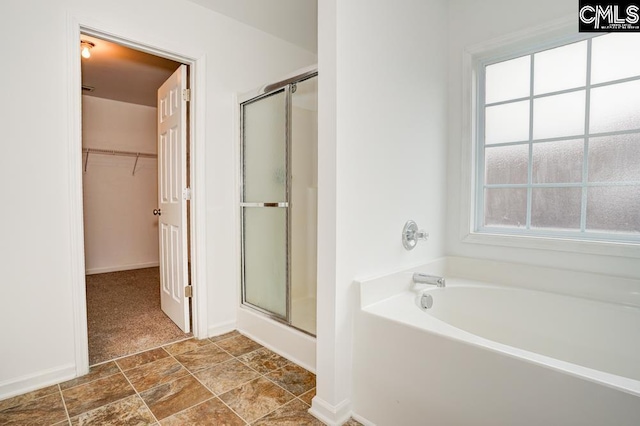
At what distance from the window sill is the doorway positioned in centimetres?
210

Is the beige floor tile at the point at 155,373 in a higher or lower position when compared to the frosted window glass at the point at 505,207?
lower

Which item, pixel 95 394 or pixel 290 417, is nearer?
pixel 290 417

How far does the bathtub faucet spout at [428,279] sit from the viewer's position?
5.78 ft

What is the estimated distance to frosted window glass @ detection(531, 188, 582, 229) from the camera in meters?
1.82

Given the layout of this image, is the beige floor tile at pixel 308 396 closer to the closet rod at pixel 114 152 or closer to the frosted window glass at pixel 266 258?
the frosted window glass at pixel 266 258

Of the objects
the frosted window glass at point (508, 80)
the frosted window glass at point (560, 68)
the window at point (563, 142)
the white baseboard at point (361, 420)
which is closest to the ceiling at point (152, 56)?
the frosted window glass at point (508, 80)

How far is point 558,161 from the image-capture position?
1.88 meters

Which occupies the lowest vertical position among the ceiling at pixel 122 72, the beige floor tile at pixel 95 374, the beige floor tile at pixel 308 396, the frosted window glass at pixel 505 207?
the beige floor tile at pixel 95 374

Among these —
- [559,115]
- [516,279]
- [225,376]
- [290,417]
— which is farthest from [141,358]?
[559,115]

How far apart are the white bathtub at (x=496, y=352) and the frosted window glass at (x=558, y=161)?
1.80 feet

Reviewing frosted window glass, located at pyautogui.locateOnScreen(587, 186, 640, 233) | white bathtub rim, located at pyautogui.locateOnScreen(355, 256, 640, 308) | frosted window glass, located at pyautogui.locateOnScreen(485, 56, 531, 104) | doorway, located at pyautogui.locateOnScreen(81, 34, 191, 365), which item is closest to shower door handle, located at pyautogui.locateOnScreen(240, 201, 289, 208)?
doorway, located at pyautogui.locateOnScreen(81, 34, 191, 365)

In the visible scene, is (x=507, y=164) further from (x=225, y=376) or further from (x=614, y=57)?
(x=225, y=376)

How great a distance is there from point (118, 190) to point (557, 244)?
5203 millimetres

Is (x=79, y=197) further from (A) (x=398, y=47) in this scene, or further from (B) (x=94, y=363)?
(A) (x=398, y=47)
